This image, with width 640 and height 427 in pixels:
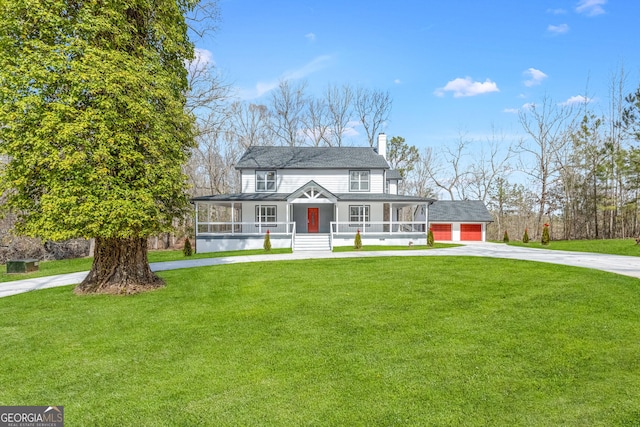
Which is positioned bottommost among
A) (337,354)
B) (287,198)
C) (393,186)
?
(337,354)

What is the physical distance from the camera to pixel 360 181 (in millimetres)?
24156

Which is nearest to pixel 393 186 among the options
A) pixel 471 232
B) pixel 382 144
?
pixel 382 144

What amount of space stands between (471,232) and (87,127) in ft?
88.5

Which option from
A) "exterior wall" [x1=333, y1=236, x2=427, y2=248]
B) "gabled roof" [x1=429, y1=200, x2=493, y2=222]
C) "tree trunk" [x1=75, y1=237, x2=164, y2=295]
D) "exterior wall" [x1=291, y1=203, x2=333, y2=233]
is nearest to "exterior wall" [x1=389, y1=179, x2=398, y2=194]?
"gabled roof" [x1=429, y1=200, x2=493, y2=222]

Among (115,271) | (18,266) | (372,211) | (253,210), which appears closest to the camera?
(115,271)

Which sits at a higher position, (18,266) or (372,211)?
(372,211)

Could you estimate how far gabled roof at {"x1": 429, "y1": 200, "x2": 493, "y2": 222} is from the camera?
27.5 meters

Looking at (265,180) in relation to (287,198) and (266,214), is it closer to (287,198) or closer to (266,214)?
(266,214)

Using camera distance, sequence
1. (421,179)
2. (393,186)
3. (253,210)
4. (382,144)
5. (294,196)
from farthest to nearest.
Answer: (421,179) < (393,186) < (382,144) < (253,210) < (294,196)

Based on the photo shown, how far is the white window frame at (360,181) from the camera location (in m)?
24.1

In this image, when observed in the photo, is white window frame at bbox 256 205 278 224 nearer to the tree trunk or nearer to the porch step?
the porch step

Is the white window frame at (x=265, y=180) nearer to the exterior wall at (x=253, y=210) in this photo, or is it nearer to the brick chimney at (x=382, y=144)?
the exterior wall at (x=253, y=210)

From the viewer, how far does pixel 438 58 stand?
57.5ft

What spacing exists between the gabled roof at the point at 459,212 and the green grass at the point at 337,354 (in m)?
19.5
